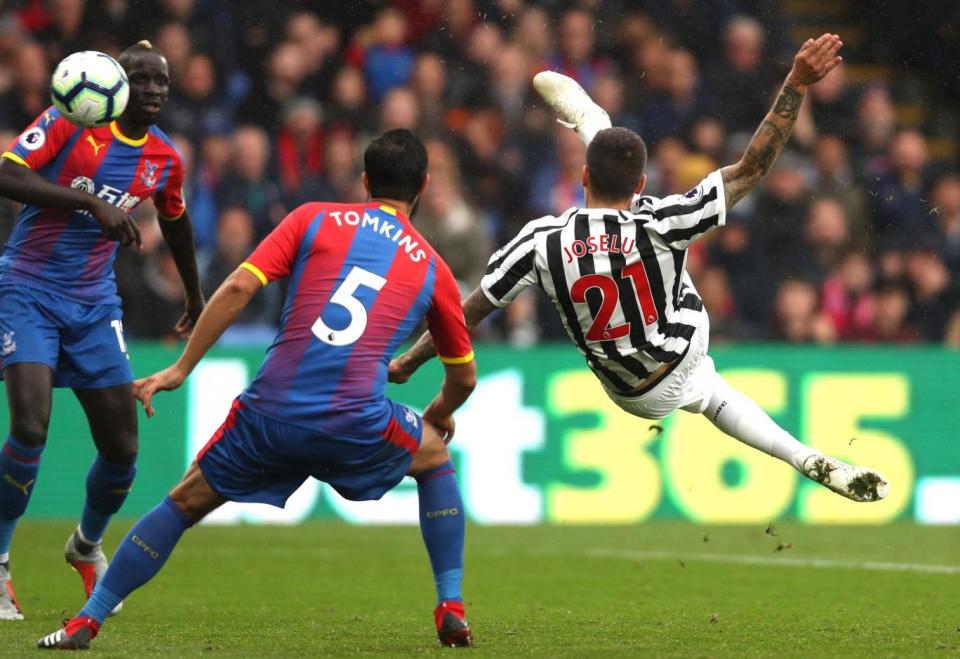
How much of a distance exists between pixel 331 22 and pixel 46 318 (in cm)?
713

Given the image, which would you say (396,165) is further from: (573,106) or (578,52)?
(578,52)

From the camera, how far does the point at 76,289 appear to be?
23.2 ft

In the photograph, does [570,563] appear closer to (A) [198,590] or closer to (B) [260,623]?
(A) [198,590]

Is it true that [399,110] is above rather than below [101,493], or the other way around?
above

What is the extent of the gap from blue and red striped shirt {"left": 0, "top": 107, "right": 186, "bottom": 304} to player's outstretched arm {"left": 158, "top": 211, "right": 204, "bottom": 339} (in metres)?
0.33

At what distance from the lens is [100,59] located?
662 centimetres

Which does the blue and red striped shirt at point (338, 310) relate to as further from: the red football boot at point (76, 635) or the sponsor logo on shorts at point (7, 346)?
the sponsor logo on shorts at point (7, 346)

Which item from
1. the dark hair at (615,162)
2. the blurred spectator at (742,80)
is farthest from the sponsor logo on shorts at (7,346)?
the blurred spectator at (742,80)

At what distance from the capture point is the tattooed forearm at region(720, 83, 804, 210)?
636cm

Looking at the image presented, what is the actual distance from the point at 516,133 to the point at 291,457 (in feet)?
27.3

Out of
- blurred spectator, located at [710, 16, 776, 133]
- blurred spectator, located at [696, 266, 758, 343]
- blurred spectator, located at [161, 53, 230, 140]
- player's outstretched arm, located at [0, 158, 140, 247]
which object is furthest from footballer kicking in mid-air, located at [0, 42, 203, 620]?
blurred spectator, located at [710, 16, 776, 133]

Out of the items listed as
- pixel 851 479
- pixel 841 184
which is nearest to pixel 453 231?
pixel 841 184

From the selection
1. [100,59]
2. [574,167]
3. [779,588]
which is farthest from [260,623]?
[574,167]

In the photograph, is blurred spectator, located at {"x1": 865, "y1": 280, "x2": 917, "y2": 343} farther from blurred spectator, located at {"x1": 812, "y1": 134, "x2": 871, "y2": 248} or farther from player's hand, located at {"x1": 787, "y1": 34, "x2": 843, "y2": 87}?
player's hand, located at {"x1": 787, "y1": 34, "x2": 843, "y2": 87}
